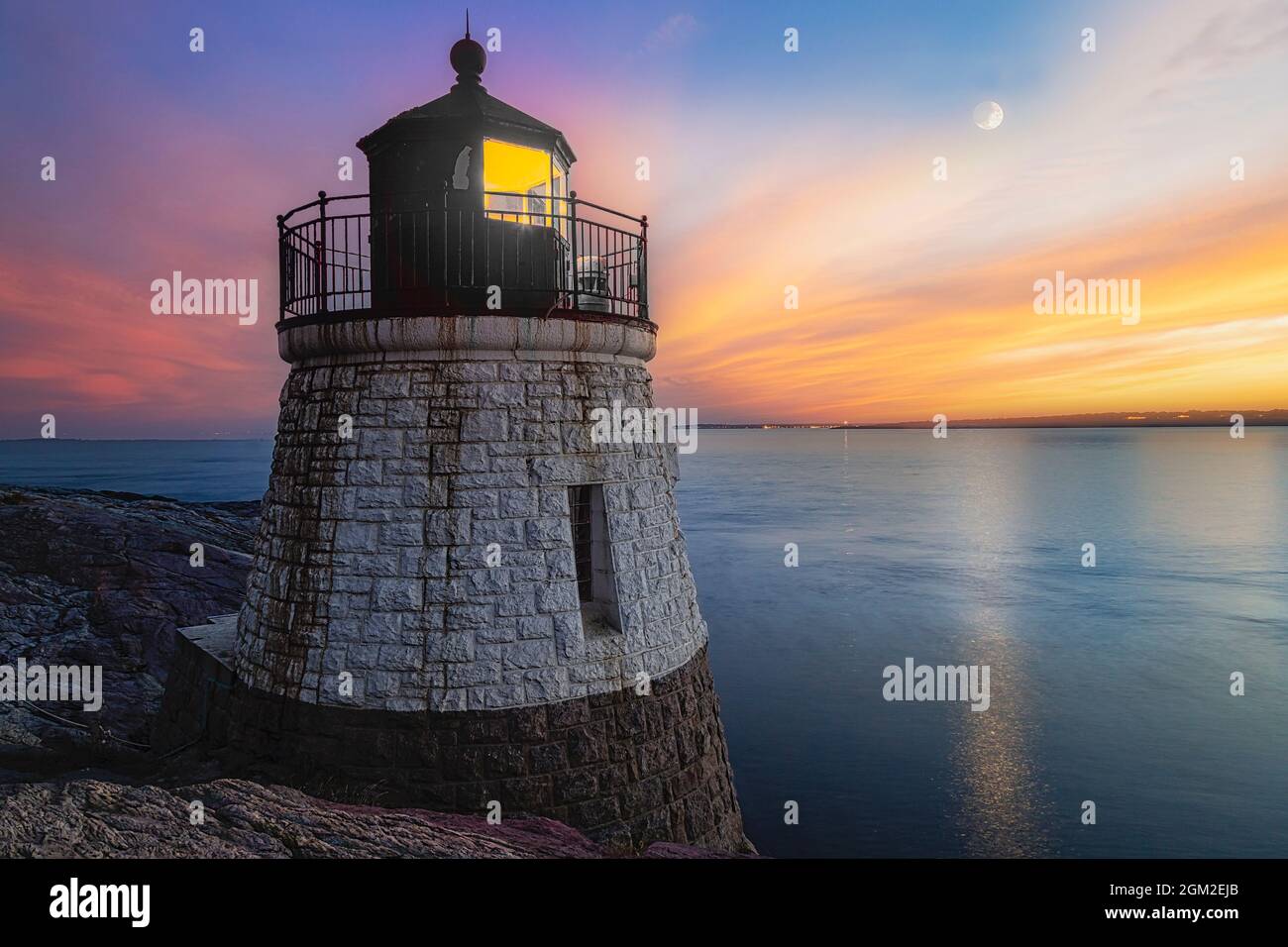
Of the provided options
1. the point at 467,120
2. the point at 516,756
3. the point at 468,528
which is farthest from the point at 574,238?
the point at 516,756

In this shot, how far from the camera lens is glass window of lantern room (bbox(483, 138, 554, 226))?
7.42m

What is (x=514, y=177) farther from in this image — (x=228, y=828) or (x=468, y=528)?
(x=228, y=828)

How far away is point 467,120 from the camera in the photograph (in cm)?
730

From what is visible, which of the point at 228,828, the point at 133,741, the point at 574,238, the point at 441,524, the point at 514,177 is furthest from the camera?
the point at 133,741

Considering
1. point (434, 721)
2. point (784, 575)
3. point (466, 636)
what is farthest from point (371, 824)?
point (784, 575)

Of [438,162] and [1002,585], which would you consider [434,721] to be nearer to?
[438,162]

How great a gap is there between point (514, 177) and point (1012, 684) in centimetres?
Answer: 2491

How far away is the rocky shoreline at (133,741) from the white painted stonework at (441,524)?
1185 millimetres

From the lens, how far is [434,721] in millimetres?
6527

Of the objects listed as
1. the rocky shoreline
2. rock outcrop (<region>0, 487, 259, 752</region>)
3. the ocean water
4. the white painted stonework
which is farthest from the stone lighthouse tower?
the ocean water

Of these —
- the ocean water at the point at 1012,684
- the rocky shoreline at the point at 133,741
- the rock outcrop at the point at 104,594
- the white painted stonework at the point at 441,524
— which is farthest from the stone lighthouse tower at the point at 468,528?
the ocean water at the point at 1012,684

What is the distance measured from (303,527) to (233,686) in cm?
201

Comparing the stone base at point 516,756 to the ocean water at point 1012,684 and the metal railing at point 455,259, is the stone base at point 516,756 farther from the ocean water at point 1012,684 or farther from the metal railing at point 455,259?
the ocean water at point 1012,684

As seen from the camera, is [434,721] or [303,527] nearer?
[434,721]
